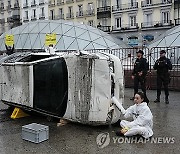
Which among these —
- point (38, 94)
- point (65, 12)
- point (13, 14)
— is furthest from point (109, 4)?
point (38, 94)

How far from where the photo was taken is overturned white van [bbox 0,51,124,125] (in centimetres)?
653

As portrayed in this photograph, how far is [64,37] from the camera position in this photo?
32500mm

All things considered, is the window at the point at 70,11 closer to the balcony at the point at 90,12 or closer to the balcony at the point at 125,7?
the balcony at the point at 90,12

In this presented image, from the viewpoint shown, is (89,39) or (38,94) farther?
(89,39)

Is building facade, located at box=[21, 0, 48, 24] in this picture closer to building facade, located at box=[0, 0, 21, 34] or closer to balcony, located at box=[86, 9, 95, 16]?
building facade, located at box=[0, 0, 21, 34]

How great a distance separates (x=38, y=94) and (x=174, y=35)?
1861cm

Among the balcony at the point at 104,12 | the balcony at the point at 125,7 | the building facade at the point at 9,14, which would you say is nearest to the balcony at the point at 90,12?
the balcony at the point at 104,12

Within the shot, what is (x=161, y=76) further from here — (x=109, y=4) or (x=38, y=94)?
(x=109, y=4)

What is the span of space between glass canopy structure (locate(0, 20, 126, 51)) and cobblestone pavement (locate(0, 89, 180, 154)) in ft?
78.3

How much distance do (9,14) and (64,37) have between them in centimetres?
4868

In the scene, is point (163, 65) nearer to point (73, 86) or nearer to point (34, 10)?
point (73, 86)

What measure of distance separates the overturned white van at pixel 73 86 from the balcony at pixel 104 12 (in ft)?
156

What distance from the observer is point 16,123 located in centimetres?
755

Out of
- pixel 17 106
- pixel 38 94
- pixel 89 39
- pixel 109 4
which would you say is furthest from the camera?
pixel 109 4
